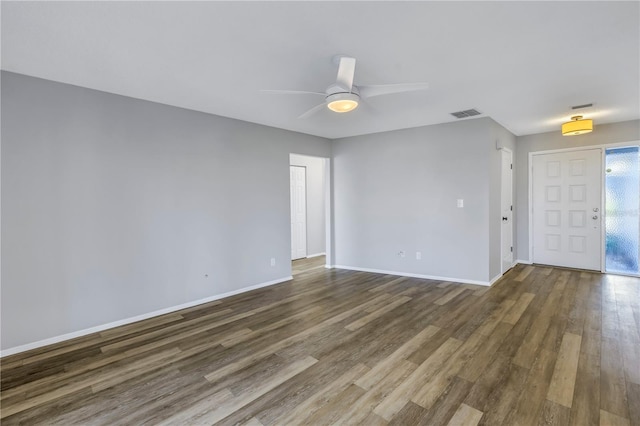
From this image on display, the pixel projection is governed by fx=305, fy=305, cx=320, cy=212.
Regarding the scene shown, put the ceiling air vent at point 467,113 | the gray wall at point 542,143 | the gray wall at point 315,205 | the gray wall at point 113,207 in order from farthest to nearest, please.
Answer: the gray wall at point 315,205 < the gray wall at point 542,143 < the ceiling air vent at point 467,113 < the gray wall at point 113,207

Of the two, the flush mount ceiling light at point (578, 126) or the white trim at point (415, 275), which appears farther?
the white trim at point (415, 275)

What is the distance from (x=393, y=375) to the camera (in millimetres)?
2314

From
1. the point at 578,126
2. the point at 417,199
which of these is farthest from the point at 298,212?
the point at 578,126

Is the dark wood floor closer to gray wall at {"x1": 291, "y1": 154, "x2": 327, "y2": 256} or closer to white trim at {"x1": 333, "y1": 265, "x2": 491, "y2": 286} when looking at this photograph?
white trim at {"x1": 333, "y1": 265, "x2": 491, "y2": 286}

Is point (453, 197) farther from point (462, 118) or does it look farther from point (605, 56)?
point (605, 56)

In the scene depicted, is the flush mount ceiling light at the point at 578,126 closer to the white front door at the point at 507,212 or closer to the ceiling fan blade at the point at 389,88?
the white front door at the point at 507,212

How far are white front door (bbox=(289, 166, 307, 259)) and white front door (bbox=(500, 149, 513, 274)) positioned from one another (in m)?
4.10

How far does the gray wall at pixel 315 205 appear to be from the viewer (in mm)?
7465

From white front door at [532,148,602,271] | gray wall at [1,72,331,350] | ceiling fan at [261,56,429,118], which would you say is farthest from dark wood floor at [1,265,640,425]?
ceiling fan at [261,56,429,118]

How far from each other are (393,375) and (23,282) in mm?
3364

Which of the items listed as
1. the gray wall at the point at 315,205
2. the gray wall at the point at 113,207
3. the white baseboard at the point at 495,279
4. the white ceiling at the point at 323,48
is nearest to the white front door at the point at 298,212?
the gray wall at the point at 315,205

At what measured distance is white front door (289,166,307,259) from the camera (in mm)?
7152

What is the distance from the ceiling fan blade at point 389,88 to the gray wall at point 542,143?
4380mm

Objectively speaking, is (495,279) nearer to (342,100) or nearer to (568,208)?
(568,208)
